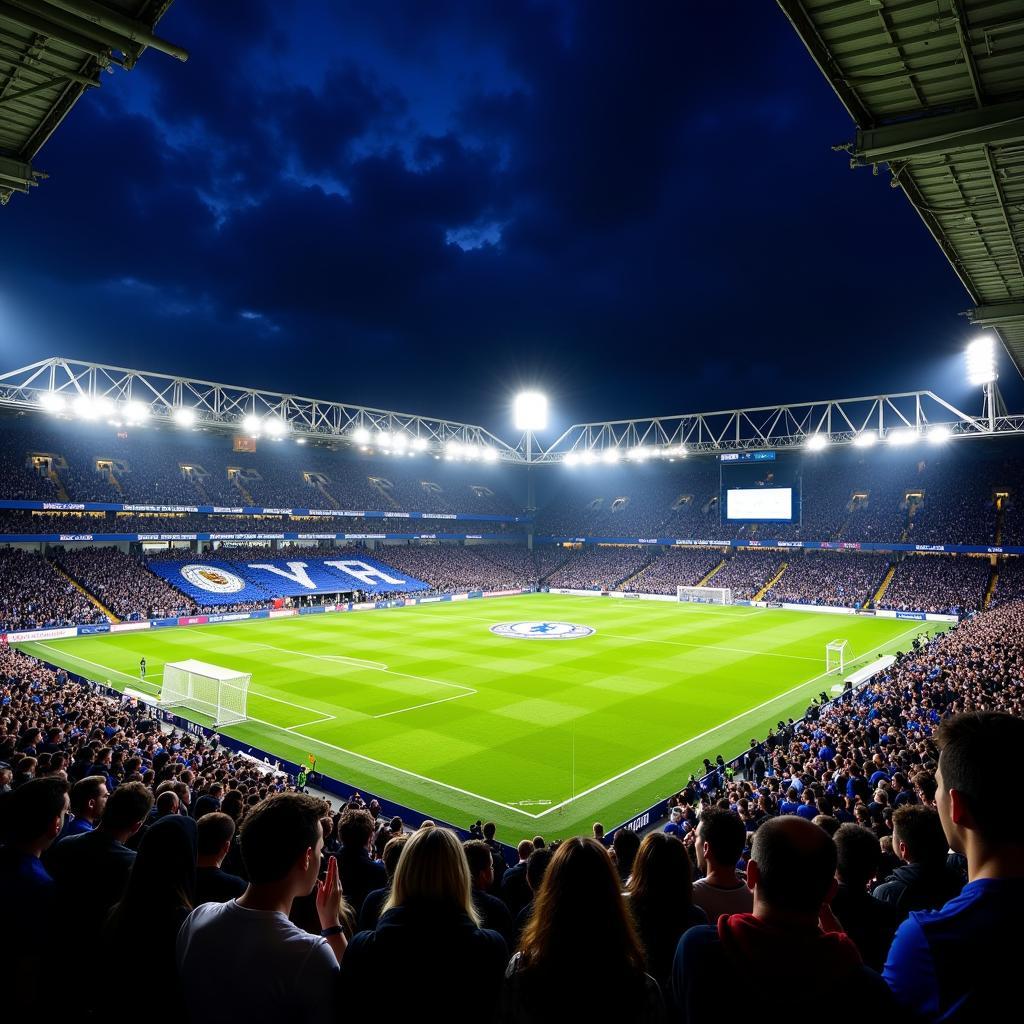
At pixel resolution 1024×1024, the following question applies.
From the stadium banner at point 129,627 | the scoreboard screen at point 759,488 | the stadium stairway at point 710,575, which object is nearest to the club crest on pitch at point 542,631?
the stadium banner at point 129,627

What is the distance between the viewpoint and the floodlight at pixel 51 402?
145 ft

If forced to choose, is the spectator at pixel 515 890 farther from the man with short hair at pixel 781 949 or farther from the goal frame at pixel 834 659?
the goal frame at pixel 834 659

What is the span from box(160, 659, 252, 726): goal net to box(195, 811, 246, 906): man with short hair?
19736 mm

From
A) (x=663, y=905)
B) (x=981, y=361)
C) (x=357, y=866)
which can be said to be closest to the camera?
(x=663, y=905)

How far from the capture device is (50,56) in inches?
339

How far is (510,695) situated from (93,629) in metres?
28.8

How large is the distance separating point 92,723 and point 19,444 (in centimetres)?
4596

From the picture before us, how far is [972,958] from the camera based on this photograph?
2.10 m

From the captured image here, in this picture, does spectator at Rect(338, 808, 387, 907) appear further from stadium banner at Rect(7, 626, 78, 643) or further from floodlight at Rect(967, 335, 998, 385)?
floodlight at Rect(967, 335, 998, 385)

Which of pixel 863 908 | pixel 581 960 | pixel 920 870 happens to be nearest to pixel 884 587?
pixel 920 870

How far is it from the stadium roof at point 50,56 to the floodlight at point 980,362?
52.6 m

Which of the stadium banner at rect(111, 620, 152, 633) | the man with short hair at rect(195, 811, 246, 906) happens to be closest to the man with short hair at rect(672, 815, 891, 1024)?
the man with short hair at rect(195, 811, 246, 906)

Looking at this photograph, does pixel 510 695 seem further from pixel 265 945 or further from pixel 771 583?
pixel 771 583

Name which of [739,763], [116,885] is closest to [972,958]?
[116,885]
